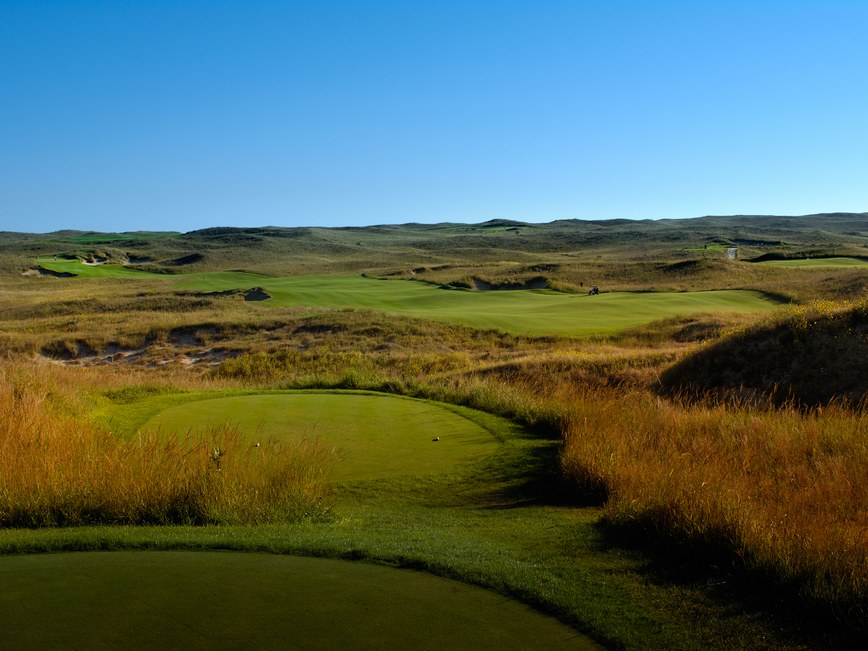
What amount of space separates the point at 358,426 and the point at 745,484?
6001 millimetres

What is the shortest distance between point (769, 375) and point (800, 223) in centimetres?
17899

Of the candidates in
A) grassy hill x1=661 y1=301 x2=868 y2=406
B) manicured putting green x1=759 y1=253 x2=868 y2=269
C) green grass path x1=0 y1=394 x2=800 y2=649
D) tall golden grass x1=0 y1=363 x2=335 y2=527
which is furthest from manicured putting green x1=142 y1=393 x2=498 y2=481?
manicured putting green x1=759 y1=253 x2=868 y2=269

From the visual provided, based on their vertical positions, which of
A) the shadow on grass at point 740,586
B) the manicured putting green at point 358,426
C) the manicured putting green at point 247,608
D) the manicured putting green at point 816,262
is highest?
the manicured putting green at point 816,262

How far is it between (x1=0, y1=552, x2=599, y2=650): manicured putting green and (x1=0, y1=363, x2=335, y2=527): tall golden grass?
1365 mm

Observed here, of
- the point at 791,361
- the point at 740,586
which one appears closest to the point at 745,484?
the point at 740,586

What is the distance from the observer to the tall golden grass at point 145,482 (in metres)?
6.64

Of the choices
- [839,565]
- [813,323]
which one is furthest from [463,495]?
[813,323]

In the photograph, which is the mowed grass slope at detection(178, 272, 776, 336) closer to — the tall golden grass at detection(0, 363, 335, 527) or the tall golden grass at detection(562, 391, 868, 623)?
the tall golden grass at detection(562, 391, 868, 623)

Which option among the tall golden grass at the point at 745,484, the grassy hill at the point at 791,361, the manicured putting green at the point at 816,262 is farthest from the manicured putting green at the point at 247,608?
the manicured putting green at the point at 816,262

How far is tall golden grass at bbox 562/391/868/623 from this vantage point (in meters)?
4.84

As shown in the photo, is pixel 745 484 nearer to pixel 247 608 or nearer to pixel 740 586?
pixel 740 586

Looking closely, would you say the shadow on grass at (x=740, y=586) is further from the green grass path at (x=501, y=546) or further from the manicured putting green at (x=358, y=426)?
the manicured putting green at (x=358, y=426)

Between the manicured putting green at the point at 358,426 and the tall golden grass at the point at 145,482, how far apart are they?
101cm

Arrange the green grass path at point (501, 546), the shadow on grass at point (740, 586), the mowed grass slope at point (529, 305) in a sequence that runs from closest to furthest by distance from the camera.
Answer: the shadow on grass at point (740, 586), the green grass path at point (501, 546), the mowed grass slope at point (529, 305)
